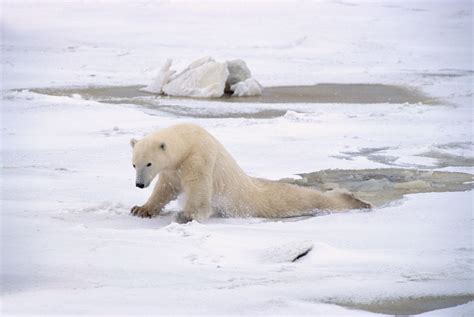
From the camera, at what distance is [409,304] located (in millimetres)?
3828

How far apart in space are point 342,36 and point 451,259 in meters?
16.1

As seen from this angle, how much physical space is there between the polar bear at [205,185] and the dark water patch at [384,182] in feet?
1.87

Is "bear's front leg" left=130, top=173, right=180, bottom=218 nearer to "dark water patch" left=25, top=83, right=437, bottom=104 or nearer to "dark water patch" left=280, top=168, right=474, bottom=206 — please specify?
"dark water patch" left=280, top=168, right=474, bottom=206

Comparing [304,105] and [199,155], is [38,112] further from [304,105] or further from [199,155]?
[199,155]

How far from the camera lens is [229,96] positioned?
12.5m

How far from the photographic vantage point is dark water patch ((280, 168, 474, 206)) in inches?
258

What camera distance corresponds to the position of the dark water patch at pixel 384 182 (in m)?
6.56

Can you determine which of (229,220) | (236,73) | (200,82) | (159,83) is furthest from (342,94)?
(229,220)

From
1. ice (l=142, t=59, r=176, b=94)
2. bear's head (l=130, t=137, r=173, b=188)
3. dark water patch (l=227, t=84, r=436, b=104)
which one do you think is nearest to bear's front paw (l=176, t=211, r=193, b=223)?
bear's head (l=130, t=137, r=173, b=188)

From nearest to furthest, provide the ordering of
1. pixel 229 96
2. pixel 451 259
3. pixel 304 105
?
pixel 451 259 → pixel 304 105 → pixel 229 96

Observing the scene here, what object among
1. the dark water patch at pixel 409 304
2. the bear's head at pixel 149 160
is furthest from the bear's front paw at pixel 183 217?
the dark water patch at pixel 409 304

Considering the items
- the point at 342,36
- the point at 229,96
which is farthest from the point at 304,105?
the point at 342,36

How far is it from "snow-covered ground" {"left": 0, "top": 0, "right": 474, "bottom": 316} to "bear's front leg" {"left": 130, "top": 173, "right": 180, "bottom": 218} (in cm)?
10

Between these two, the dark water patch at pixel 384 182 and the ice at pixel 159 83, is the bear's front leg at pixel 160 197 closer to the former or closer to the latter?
the dark water patch at pixel 384 182
